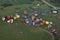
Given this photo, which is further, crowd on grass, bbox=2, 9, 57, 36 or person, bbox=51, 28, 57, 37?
crowd on grass, bbox=2, 9, 57, 36

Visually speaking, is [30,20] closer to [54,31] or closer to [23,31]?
[23,31]

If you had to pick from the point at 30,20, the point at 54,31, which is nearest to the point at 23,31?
the point at 30,20

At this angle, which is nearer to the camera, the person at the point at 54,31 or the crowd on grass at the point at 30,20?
the person at the point at 54,31

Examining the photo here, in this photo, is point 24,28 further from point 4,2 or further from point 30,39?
point 4,2

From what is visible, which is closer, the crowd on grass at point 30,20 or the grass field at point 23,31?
the grass field at point 23,31

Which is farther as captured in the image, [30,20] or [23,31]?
[30,20]

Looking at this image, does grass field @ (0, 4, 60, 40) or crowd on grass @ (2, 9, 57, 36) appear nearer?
grass field @ (0, 4, 60, 40)

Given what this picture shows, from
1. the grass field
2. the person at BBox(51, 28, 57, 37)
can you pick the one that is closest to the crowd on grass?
the person at BBox(51, 28, 57, 37)

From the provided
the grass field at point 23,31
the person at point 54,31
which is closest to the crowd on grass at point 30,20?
the person at point 54,31

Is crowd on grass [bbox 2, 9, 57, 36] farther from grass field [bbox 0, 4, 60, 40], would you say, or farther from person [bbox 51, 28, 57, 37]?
grass field [bbox 0, 4, 60, 40]

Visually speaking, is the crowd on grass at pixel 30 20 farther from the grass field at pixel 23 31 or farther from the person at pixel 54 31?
the grass field at pixel 23 31

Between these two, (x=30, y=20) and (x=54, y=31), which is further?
(x=30, y=20)
